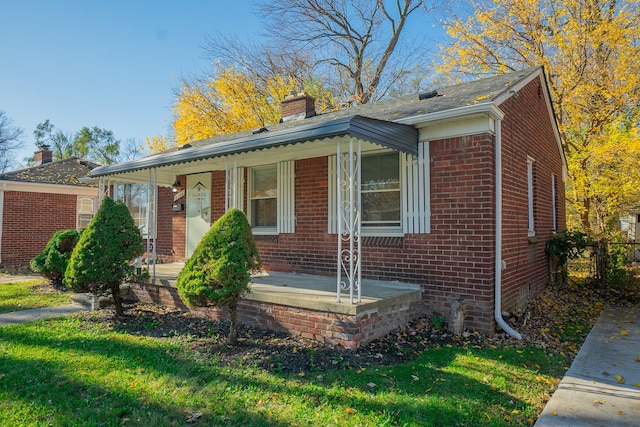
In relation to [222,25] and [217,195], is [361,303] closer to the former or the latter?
[217,195]

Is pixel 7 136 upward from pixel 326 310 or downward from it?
upward

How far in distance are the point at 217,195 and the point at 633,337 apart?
8.42 metres

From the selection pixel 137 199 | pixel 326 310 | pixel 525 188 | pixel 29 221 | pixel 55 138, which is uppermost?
pixel 55 138

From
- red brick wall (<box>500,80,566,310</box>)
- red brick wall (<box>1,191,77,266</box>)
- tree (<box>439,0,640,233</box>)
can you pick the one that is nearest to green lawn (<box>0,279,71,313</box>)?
red brick wall (<box>1,191,77,266</box>)

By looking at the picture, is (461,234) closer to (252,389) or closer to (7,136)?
(252,389)

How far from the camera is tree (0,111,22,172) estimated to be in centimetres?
3092

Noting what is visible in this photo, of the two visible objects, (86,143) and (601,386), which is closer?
(601,386)

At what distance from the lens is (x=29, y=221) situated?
15.0 m

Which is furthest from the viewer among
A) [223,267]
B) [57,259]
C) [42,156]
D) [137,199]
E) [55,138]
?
[55,138]

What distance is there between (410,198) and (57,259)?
29.2 ft

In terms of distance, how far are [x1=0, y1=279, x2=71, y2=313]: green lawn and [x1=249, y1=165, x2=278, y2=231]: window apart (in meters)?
4.27

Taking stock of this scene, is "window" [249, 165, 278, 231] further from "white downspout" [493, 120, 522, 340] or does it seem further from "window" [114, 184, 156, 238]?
"window" [114, 184, 156, 238]

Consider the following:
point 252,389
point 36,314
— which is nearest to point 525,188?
point 252,389

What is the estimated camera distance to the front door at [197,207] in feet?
32.0
